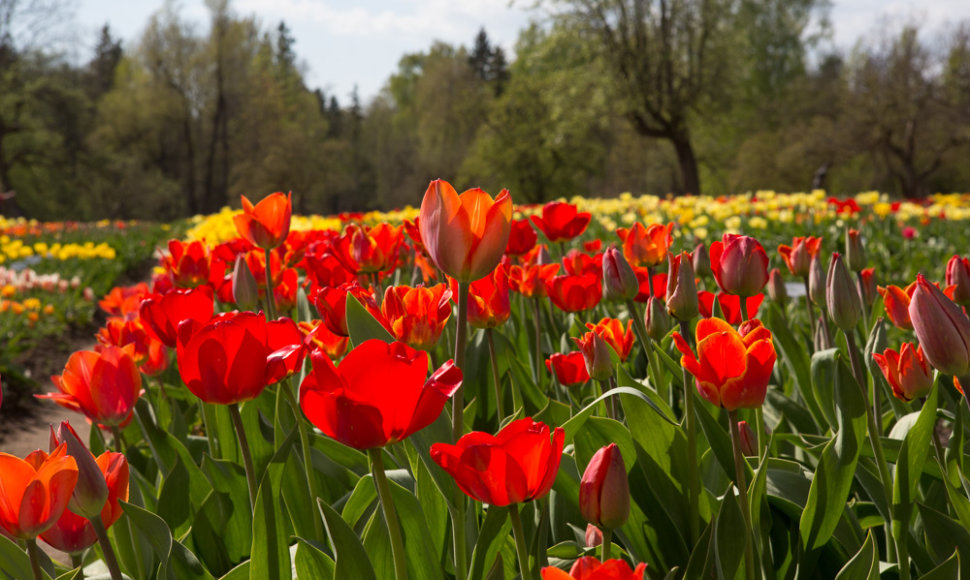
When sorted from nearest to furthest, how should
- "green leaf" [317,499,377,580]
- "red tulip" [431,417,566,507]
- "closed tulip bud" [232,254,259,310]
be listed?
1. "red tulip" [431,417,566,507]
2. "green leaf" [317,499,377,580]
3. "closed tulip bud" [232,254,259,310]

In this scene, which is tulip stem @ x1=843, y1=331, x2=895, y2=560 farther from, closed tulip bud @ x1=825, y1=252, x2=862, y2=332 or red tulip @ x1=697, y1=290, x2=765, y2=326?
red tulip @ x1=697, y1=290, x2=765, y2=326

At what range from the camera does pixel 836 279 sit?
113 cm

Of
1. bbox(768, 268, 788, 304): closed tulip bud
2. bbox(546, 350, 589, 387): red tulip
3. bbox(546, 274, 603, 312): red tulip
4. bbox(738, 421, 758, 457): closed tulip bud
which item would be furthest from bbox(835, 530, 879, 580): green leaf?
bbox(768, 268, 788, 304): closed tulip bud

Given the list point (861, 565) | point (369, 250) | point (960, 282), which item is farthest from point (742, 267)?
point (369, 250)

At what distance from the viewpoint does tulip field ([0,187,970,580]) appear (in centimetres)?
73

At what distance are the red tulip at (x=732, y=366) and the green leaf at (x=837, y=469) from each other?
0.64 ft

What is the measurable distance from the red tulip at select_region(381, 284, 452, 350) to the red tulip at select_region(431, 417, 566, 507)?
1.22 feet

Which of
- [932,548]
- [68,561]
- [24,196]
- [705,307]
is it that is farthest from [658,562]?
[24,196]

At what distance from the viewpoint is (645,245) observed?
165 centimetres

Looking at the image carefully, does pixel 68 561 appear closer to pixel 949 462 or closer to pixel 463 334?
pixel 463 334

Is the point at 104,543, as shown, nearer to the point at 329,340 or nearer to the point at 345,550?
the point at 345,550

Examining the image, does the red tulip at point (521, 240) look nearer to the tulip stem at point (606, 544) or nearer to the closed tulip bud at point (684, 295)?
the closed tulip bud at point (684, 295)

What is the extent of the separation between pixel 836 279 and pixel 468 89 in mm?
37685

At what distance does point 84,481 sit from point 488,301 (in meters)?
0.69
